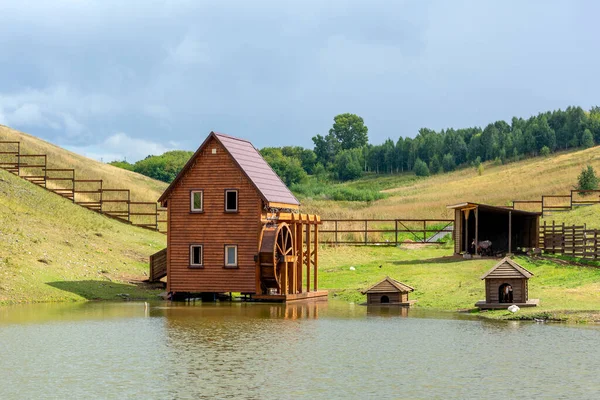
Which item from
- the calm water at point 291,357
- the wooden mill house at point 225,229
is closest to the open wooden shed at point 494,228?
the wooden mill house at point 225,229

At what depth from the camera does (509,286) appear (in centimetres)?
4038

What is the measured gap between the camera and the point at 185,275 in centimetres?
4919

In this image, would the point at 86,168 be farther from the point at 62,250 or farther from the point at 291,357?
the point at 291,357

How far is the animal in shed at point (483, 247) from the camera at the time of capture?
2398 inches

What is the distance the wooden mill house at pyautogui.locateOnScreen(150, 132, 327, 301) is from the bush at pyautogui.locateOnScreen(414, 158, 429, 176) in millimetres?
143164

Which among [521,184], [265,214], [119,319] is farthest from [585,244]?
[521,184]

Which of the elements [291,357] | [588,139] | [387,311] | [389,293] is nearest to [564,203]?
[389,293]

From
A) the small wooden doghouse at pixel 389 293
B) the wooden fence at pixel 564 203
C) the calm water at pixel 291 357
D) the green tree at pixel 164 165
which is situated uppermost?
the green tree at pixel 164 165

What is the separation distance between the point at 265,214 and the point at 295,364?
71.4 ft

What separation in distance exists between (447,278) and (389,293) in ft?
25.0

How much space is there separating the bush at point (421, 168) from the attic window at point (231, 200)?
144842 mm

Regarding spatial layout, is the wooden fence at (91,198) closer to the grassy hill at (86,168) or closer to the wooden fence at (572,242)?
the grassy hill at (86,168)

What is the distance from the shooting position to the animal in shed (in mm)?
60912

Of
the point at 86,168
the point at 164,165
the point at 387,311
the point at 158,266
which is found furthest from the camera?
the point at 164,165
